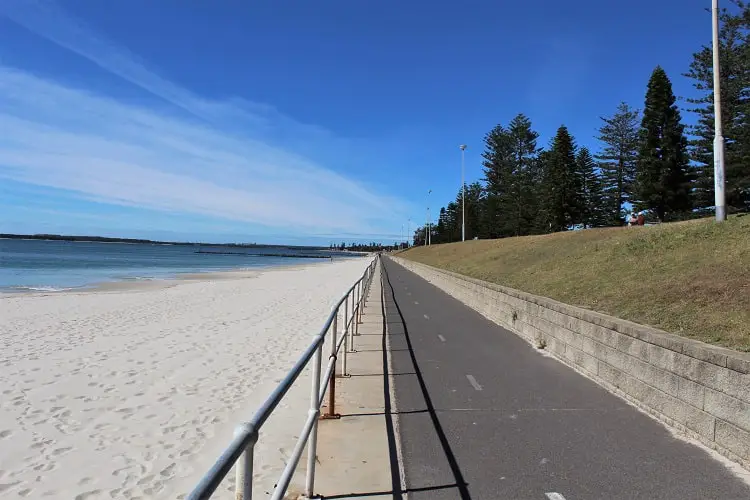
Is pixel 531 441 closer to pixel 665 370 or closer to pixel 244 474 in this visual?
pixel 665 370

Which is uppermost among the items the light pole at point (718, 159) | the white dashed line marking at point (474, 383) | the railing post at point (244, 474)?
the light pole at point (718, 159)

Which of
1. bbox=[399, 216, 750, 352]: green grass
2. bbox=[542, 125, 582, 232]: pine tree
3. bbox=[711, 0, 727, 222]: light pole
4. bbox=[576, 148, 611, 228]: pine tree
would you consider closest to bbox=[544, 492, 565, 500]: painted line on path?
bbox=[399, 216, 750, 352]: green grass

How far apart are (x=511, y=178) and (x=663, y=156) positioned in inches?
1104

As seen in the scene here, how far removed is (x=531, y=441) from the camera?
514 centimetres

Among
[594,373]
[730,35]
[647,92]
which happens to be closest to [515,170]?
[647,92]

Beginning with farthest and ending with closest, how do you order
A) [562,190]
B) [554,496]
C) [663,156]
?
[562,190]
[663,156]
[554,496]

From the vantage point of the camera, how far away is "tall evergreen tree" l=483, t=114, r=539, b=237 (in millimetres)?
69938

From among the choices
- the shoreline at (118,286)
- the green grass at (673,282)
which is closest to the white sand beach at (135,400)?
the green grass at (673,282)

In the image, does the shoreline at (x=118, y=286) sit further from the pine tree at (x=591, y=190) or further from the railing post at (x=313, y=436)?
the pine tree at (x=591, y=190)

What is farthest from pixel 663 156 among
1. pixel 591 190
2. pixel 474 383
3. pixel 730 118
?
pixel 474 383

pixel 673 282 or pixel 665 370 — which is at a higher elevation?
pixel 673 282

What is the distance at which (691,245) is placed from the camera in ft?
38.3

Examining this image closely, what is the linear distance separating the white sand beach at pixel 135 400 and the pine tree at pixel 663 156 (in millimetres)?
38912

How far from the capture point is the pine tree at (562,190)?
195 ft
